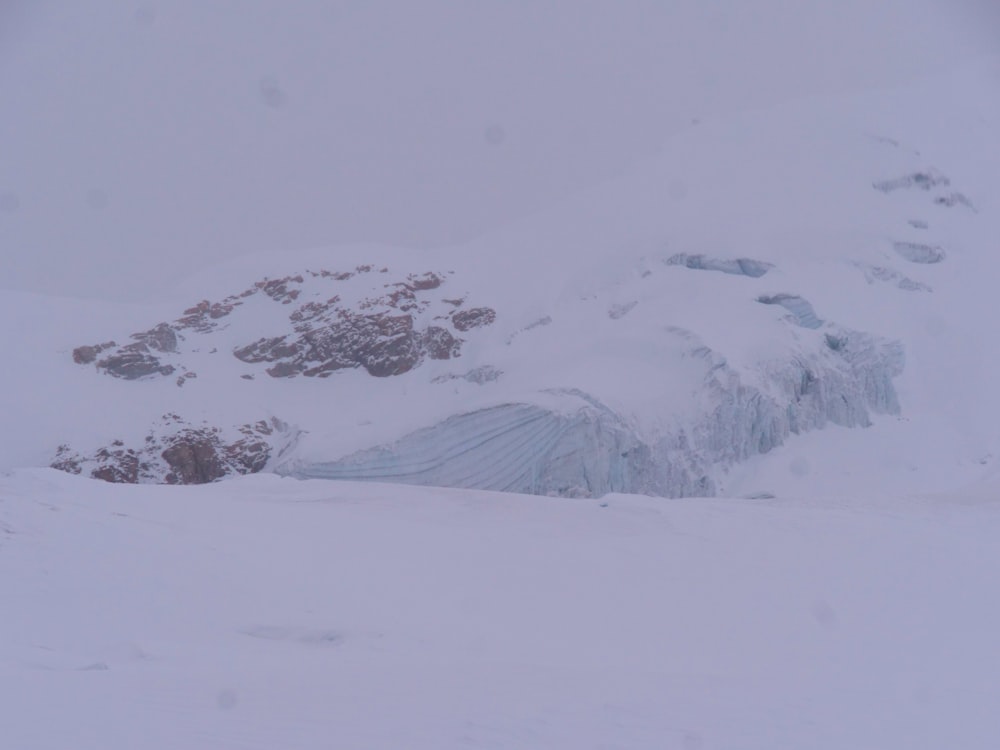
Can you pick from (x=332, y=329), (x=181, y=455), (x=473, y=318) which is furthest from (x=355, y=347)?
(x=181, y=455)

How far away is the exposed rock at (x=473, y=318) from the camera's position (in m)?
38.2

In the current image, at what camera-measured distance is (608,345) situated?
27.8 m

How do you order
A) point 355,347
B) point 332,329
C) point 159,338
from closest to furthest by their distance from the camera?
point 159,338, point 355,347, point 332,329

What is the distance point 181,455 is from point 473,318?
39.7 feet

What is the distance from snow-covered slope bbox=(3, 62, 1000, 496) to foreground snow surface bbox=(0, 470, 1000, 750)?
6989mm

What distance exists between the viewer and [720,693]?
276 inches

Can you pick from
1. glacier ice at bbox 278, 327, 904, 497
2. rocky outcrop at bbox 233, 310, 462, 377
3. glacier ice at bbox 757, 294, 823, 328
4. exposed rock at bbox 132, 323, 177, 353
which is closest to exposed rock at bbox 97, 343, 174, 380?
exposed rock at bbox 132, 323, 177, 353

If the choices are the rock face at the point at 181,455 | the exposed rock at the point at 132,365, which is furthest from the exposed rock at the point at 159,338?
the rock face at the point at 181,455

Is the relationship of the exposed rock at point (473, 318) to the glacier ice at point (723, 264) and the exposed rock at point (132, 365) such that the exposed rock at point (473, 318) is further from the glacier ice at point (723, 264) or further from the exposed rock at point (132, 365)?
the exposed rock at point (132, 365)

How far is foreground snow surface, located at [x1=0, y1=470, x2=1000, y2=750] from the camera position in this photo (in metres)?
5.89

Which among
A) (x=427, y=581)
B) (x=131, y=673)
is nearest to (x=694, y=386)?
(x=427, y=581)

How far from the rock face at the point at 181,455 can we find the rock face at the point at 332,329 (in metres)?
4.19

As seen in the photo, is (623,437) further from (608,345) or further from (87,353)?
(87,353)

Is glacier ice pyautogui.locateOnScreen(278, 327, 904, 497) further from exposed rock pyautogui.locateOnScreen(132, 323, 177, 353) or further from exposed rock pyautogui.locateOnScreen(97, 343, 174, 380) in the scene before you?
exposed rock pyautogui.locateOnScreen(132, 323, 177, 353)
